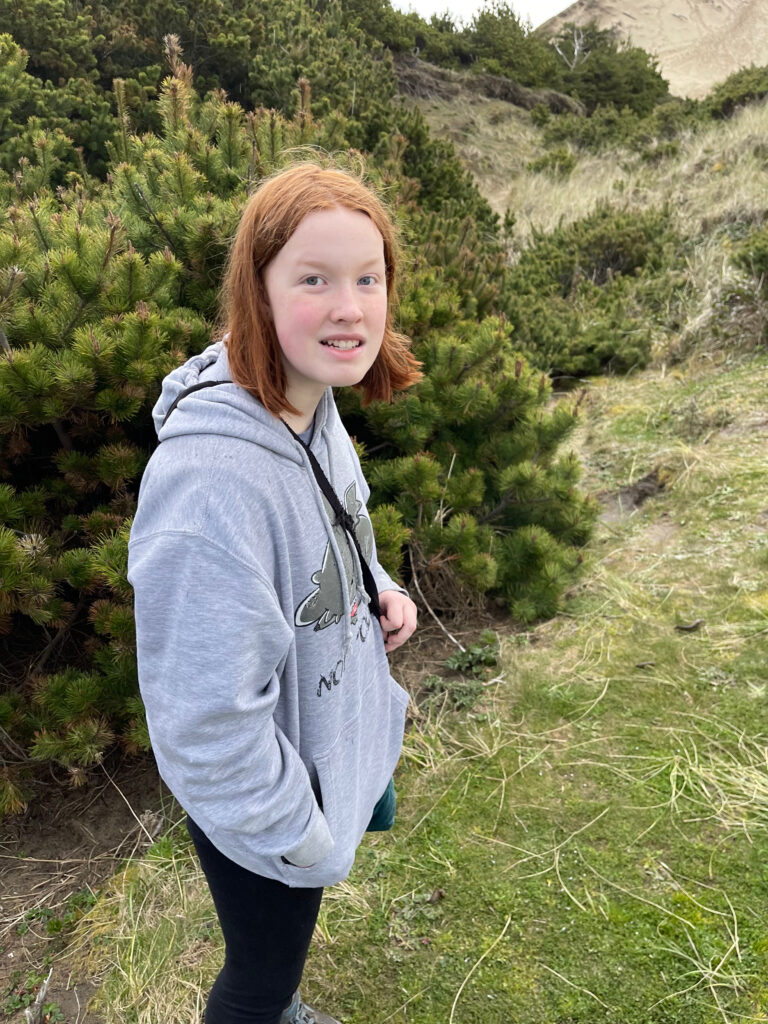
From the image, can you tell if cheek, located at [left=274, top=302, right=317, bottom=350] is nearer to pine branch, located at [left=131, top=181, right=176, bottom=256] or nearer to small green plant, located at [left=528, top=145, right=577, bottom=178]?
pine branch, located at [left=131, top=181, right=176, bottom=256]

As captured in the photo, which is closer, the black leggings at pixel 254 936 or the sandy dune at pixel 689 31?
the black leggings at pixel 254 936

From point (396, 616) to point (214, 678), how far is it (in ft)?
1.91

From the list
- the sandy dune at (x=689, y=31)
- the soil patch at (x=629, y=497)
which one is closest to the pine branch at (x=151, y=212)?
the soil patch at (x=629, y=497)

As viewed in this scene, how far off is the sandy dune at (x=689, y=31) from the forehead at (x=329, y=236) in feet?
109

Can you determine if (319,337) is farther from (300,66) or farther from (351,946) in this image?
(300,66)

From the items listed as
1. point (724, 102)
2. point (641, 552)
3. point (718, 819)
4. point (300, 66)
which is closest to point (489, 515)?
point (641, 552)

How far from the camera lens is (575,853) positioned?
7.19 feet

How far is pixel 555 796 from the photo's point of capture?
94.7 inches

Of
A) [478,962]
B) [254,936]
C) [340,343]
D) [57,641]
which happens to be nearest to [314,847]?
[254,936]

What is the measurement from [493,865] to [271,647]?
1.57 m

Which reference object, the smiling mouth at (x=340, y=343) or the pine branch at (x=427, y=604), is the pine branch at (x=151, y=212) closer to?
the pine branch at (x=427, y=604)

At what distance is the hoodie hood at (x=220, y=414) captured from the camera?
1.00 meters

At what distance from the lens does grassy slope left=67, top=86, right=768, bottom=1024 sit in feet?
6.10

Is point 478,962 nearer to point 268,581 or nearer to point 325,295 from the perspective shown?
point 268,581
